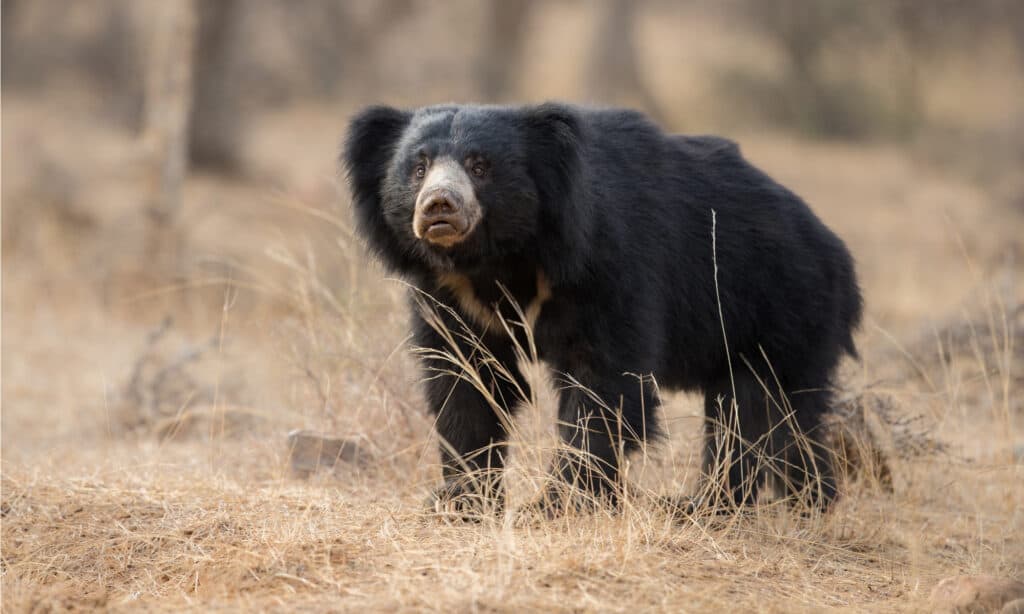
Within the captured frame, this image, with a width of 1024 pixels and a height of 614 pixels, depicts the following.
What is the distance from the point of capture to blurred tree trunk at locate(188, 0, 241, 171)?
588 inches

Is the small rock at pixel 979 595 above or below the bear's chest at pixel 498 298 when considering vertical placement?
below

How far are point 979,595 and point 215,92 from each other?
1356 centimetres

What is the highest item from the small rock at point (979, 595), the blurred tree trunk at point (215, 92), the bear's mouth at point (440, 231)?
the blurred tree trunk at point (215, 92)

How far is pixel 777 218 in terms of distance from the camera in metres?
4.77

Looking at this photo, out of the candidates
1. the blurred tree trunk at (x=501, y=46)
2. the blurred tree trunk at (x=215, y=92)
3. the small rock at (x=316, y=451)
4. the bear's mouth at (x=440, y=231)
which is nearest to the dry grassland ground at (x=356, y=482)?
the small rock at (x=316, y=451)

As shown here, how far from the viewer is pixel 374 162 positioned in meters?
4.34

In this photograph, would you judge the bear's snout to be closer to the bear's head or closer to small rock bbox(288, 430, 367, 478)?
the bear's head

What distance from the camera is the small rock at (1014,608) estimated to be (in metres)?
3.10

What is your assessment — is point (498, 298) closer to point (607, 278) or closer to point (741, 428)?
point (607, 278)

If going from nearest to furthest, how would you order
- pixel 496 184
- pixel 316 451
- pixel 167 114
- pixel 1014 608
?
pixel 1014 608 → pixel 496 184 → pixel 316 451 → pixel 167 114

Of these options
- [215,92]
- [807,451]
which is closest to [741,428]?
[807,451]

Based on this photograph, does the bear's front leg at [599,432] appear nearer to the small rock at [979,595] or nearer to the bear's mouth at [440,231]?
the bear's mouth at [440,231]

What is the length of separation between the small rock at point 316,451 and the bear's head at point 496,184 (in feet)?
3.74

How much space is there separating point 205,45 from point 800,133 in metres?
10.2
